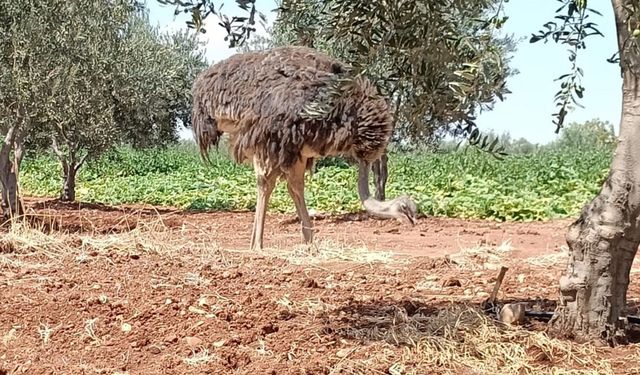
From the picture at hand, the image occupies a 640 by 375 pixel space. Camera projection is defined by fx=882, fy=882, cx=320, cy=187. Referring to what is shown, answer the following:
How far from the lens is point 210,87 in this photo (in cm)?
788

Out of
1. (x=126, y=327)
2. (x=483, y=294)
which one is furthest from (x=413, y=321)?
(x=126, y=327)

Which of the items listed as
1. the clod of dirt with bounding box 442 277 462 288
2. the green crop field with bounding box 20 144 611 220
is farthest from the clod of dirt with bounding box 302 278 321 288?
the green crop field with bounding box 20 144 611 220

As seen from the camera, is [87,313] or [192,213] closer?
[87,313]

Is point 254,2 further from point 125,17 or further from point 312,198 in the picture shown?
point 312,198

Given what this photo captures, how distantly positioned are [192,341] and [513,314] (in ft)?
4.92

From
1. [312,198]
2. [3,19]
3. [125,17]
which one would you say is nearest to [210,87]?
[3,19]

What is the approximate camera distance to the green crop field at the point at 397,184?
14914 millimetres

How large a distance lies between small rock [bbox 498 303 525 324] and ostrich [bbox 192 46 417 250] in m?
3.20

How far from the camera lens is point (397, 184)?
20.3 metres

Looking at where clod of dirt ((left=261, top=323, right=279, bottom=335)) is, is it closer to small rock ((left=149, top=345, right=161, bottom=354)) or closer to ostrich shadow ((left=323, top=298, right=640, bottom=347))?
ostrich shadow ((left=323, top=298, right=640, bottom=347))

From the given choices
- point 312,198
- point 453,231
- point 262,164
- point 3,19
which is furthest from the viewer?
point 312,198

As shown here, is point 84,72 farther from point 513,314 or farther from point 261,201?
point 513,314

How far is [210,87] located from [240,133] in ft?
1.77

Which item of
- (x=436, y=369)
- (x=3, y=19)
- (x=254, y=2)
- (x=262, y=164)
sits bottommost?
(x=436, y=369)
